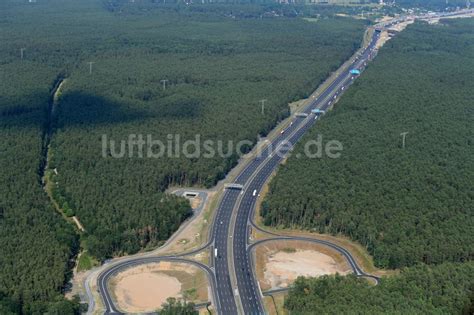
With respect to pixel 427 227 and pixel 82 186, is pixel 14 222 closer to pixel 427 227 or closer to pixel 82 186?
pixel 82 186

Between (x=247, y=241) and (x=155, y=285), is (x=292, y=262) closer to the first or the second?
(x=247, y=241)

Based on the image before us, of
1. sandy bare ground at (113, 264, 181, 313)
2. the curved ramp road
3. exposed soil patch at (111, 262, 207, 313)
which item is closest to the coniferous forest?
the curved ramp road

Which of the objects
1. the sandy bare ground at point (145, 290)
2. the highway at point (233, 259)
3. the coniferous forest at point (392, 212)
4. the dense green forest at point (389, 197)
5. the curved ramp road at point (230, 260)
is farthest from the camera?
the dense green forest at point (389, 197)

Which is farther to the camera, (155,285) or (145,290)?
(155,285)

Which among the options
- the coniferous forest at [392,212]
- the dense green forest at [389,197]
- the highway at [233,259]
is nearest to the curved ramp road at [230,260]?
the highway at [233,259]

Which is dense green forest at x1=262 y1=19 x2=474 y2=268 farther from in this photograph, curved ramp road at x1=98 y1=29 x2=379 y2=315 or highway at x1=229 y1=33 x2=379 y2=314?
curved ramp road at x1=98 y1=29 x2=379 y2=315

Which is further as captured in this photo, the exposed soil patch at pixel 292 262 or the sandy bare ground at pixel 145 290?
the exposed soil patch at pixel 292 262

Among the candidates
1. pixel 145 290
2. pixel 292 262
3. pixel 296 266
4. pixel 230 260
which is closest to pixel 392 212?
pixel 292 262

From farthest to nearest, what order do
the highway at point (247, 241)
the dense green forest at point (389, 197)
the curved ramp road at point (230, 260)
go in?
the dense green forest at point (389, 197)
the highway at point (247, 241)
the curved ramp road at point (230, 260)

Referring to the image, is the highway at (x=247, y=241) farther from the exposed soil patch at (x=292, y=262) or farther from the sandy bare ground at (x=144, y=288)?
the sandy bare ground at (x=144, y=288)
